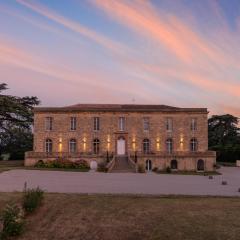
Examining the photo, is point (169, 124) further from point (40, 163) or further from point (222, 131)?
point (222, 131)

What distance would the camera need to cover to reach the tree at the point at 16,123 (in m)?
59.4

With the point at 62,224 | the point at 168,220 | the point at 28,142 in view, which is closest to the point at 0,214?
the point at 62,224

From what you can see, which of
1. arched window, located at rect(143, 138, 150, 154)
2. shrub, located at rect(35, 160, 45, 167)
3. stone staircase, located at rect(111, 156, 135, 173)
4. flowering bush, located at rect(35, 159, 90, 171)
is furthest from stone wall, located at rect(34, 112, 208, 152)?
flowering bush, located at rect(35, 159, 90, 171)

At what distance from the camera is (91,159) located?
51.9m

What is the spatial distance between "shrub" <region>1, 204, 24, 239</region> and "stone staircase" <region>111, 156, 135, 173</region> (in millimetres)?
26994

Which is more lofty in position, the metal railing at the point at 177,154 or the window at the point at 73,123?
the window at the point at 73,123

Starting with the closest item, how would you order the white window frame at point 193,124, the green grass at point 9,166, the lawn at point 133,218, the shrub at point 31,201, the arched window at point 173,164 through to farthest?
1. the lawn at point 133,218
2. the shrub at point 31,201
3. the green grass at point 9,166
4. the arched window at point 173,164
5. the white window frame at point 193,124

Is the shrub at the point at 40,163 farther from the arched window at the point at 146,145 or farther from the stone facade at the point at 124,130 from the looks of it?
the arched window at the point at 146,145

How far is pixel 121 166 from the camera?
4747 centimetres

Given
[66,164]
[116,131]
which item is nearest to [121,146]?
[116,131]

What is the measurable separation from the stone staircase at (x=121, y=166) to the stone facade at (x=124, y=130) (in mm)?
2214

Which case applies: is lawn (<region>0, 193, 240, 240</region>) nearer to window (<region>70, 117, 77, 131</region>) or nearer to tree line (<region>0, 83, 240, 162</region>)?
window (<region>70, 117, 77, 131</region>)

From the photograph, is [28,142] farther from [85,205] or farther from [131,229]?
[131,229]

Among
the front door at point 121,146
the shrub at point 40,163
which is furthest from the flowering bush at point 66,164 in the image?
the front door at point 121,146
